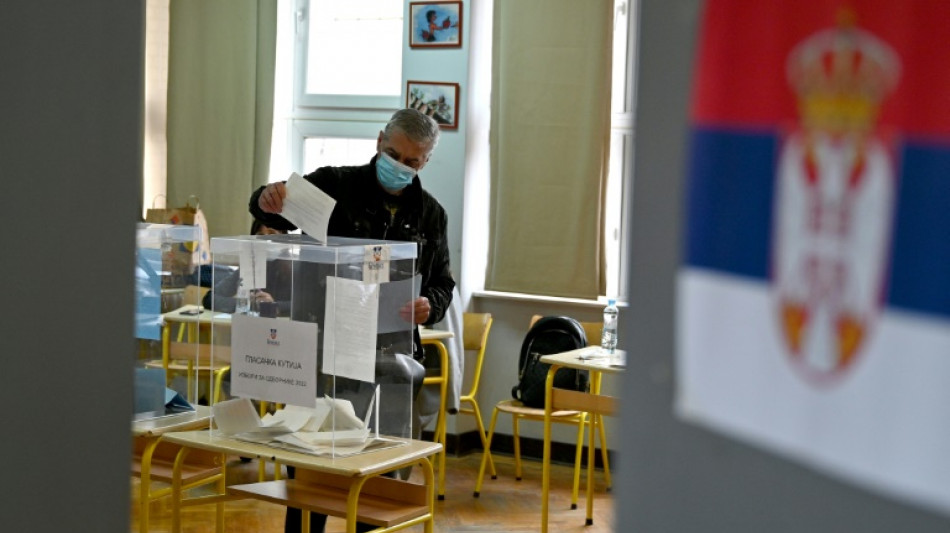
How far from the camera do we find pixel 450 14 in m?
6.43

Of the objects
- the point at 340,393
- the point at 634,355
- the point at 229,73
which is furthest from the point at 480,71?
the point at 634,355

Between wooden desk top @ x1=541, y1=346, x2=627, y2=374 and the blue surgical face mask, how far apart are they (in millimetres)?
1211

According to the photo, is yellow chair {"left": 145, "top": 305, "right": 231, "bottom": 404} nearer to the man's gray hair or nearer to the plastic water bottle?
the man's gray hair

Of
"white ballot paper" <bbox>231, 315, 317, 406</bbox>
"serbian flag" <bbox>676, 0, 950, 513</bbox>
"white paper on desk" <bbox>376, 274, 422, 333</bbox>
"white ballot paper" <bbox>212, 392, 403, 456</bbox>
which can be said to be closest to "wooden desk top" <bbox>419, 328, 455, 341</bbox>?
"white paper on desk" <bbox>376, 274, 422, 333</bbox>

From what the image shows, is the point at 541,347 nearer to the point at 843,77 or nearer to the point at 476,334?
the point at 476,334

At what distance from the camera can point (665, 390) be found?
1.31m

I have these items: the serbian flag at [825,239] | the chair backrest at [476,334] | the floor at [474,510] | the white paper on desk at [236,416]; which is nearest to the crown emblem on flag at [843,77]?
the serbian flag at [825,239]

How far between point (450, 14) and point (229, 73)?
1.60m

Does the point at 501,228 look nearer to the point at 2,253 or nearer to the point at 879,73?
the point at 2,253

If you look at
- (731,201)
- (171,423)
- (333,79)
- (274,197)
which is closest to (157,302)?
(171,423)

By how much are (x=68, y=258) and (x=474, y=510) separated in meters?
3.59

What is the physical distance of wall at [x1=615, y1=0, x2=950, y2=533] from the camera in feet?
4.07

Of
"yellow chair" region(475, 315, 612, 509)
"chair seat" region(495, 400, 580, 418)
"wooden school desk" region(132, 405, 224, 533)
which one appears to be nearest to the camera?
"wooden school desk" region(132, 405, 224, 533)

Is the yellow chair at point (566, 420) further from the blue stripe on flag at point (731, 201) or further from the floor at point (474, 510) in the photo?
the blue stripe on flag at point (731, 201)
